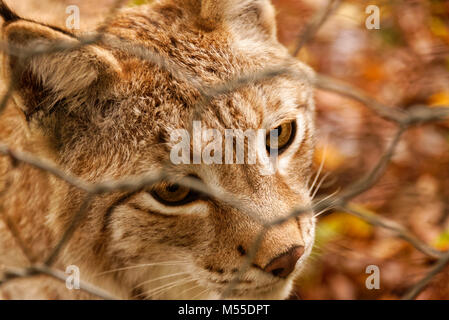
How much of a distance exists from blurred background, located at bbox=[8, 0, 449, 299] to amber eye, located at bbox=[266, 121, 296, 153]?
613 millimetres

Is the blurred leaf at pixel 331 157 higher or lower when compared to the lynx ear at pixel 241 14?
lower

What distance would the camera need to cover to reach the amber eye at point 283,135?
189cm

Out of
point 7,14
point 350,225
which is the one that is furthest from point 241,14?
point 350,225

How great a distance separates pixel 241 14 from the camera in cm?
Answer: 212

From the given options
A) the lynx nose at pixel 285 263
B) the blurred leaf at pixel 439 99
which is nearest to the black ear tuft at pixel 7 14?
the lynx nose at pixel 285 263

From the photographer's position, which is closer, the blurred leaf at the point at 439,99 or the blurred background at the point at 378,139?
the blurred background at the point at 378,139

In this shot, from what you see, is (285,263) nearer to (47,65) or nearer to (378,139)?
(47,65)

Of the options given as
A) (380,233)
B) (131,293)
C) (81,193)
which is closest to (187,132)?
(81,193)

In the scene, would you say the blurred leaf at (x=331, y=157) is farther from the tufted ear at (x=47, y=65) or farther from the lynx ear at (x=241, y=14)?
the tufted ear at (x=47, y=65)

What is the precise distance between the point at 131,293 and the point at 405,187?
170cm

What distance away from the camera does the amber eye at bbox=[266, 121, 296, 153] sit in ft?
6.21

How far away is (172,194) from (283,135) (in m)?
0.50

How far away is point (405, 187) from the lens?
298 cm
